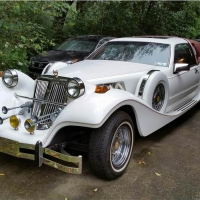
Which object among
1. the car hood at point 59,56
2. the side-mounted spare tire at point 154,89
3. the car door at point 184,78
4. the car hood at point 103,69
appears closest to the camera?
the car hood at point 103,69

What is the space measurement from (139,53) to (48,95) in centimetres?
211

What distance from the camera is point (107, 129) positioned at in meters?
3.16

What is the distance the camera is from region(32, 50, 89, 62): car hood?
8734 millimetres

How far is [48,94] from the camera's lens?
140 inches

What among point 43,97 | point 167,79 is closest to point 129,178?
point 43,97

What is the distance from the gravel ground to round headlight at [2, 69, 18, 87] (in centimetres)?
104

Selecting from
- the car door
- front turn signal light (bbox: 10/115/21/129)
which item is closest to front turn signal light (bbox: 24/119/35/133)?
front turn signal light (bbox: 10/115/21/129)

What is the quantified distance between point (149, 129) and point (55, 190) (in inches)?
59.3

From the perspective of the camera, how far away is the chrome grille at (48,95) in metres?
3.42

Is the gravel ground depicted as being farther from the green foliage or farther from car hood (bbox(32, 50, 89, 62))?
car hood (bbox(32, 50, 89, 62))

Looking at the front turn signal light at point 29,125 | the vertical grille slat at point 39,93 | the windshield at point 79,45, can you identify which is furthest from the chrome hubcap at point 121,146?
the windshield at point 79,45

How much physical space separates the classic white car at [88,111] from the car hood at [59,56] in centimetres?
416

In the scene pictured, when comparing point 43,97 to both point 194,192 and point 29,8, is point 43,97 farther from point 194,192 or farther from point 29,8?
point 29,8

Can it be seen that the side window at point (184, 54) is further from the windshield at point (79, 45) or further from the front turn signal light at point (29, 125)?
the windshield at point (79, 45)
